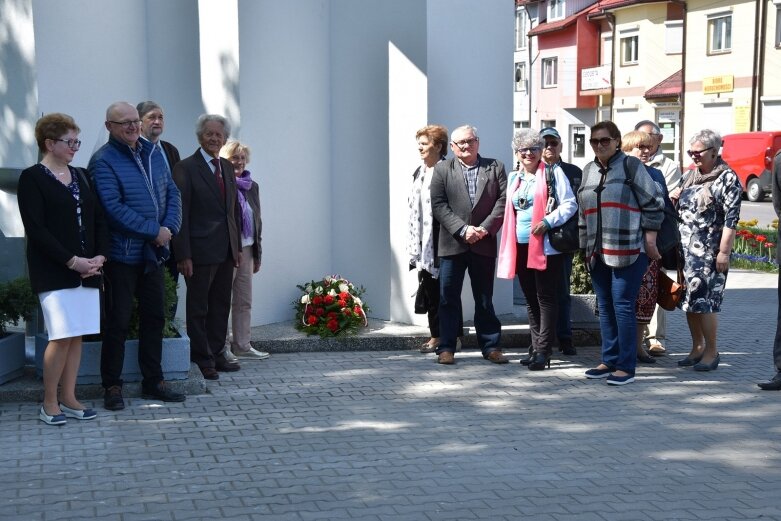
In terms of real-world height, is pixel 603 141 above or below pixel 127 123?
below

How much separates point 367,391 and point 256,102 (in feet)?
10.0

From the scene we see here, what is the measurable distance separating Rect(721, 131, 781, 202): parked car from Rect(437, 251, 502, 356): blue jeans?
2684cm

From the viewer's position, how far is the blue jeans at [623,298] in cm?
800

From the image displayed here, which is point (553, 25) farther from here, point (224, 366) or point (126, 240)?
point (126, 240)

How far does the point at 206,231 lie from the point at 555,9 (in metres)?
53.0

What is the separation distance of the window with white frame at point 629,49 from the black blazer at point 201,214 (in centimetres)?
4475

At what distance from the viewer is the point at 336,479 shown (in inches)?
225

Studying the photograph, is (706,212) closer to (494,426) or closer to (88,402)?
(494,426)

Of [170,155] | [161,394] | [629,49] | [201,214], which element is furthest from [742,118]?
[161,394]

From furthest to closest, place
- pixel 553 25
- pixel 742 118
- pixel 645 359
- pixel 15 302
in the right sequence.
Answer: pixel 553 25
pixel 742 118
pixel 645 359
pixel 15 302

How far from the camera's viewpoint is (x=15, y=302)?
744 centimetres

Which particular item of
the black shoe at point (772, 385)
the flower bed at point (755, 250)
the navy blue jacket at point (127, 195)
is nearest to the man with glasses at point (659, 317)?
the black shoe at point (772, 385)

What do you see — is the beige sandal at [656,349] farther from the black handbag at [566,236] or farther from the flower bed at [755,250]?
the flower bed at [755,250]

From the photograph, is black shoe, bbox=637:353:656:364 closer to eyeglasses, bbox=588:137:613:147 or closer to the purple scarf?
eyeglasses, bbox=588:137:613:147
